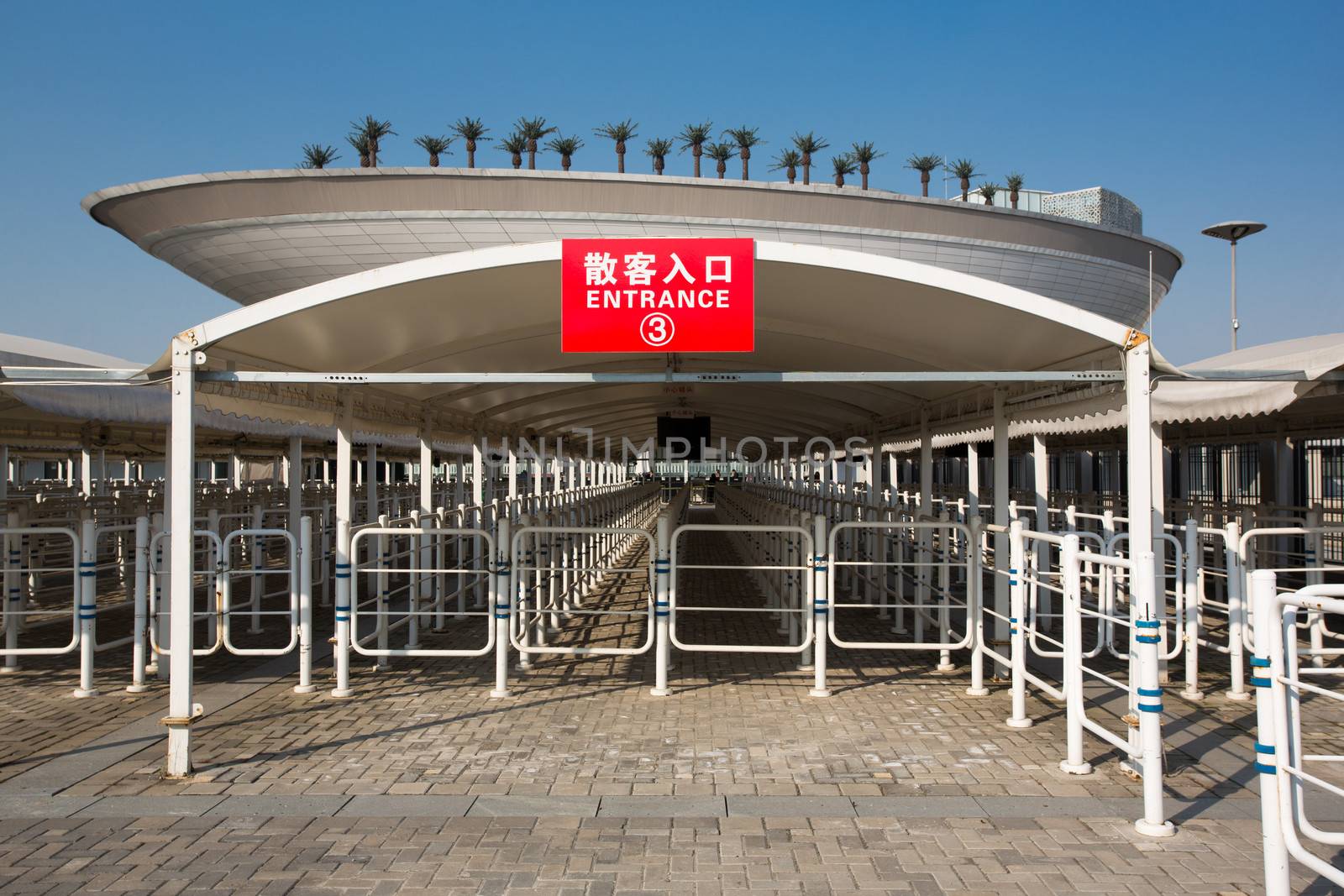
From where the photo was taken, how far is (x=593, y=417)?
59.9 feet

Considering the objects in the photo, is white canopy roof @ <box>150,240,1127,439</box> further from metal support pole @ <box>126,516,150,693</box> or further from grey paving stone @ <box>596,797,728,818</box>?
grey paving stone @ <box>596,797,728,818</box>

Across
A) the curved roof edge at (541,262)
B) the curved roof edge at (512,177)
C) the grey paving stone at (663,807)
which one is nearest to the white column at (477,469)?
the curved roof edge at (541,262)

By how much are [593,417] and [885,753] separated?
13.3 meters

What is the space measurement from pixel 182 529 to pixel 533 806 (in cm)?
249

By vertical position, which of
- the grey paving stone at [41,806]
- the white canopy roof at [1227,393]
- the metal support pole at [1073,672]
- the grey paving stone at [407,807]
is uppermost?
the white canopy roof at [1227,393]

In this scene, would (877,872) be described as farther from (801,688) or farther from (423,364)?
(423,364)

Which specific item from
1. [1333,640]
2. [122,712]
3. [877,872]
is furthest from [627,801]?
[1333,640]

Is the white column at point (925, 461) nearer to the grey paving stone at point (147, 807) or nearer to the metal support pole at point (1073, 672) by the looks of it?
the metal support pole at point (1073, 672)

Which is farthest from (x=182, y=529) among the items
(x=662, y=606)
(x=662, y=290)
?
(x=662, y=606)

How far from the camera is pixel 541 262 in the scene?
5.24 meters

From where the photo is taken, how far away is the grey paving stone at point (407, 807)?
4422 millimetres

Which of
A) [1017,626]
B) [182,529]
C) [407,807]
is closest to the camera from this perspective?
[407,807]

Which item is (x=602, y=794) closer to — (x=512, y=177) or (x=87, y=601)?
(x=87, y=601)

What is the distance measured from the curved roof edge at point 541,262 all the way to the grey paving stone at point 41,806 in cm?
241
